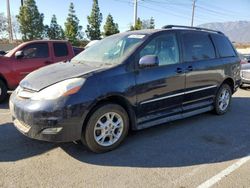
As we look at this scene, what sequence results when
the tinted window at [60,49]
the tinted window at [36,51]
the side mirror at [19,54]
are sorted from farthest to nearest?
the tinted window at [60,49]
the tinted window at [36,51]
the side mirror at [19,54]

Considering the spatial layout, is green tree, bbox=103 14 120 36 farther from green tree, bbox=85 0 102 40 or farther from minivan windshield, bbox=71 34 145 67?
minivan windshield, bbox=71 34 145 67

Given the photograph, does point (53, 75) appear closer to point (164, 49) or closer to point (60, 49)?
point (164, 49)

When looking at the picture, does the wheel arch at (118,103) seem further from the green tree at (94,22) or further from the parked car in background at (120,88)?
the green tree at (94,22)

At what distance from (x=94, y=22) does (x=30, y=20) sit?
10.4 meters

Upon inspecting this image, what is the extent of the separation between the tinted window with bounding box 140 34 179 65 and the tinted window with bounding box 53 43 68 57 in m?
4.55

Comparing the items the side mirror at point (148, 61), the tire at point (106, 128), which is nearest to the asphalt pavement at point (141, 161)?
the tire at point (106, 128)

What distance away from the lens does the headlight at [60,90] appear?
12.1 feet

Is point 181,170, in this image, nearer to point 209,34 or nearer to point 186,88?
point 186,88

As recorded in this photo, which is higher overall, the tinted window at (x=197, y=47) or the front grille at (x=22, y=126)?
the tinted window at (x=197, y=47)

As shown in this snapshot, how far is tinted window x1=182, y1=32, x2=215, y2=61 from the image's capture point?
17.2 feet

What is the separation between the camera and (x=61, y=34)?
155 feet

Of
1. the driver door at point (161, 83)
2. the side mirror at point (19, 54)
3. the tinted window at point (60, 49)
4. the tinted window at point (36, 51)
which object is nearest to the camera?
the driver door at point (161, 83)

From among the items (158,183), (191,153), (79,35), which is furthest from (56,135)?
(79,35)

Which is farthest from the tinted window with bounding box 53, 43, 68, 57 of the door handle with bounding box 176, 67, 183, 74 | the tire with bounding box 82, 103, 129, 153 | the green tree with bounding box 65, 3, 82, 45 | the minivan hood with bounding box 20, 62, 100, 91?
the green tree with bounding box 65, 3, 82, 45
